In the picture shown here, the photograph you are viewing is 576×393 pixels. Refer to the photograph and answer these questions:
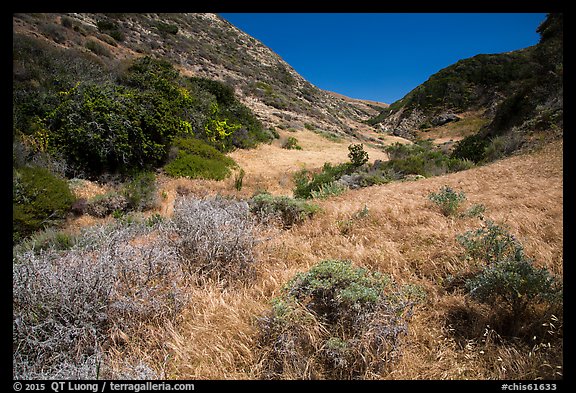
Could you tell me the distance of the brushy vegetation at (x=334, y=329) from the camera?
166 cm

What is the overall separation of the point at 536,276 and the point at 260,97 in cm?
2867

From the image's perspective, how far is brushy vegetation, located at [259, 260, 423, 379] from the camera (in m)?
1.66

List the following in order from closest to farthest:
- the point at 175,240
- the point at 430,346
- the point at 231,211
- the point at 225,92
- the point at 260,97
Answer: the point at 430,346
the point at 175,240
the point at 231,211
the point at 225,92
the point at 260,97

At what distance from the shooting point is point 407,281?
8.27 feet

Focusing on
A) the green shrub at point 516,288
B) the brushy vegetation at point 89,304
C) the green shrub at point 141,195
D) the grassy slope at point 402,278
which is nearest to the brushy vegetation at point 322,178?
the grassy slope at point 402,278

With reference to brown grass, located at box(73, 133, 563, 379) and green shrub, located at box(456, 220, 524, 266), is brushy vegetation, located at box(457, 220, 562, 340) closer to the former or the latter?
brown grass, located at box(73, 133, 563, 379)

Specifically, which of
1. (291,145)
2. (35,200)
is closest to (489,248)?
(35,200)

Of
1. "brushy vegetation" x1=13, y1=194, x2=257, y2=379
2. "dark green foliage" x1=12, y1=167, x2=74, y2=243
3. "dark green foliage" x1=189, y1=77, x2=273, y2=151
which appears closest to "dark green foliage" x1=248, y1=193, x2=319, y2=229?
"brushy vegetation" x1=13, y1=194, x2=257, y2=379

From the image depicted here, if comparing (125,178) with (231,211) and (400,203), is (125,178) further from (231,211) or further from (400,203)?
(400,203)

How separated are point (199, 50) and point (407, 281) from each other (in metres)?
33.5

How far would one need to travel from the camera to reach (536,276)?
189 centimetres
